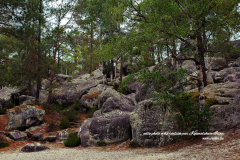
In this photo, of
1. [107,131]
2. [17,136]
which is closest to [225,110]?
[107,131]

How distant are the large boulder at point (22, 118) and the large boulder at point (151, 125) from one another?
891 cm

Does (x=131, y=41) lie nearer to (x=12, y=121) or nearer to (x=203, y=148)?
(x=203, y=148)

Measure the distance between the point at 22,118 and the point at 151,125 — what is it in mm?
10260

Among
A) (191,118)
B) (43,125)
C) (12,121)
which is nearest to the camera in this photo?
(191,118)

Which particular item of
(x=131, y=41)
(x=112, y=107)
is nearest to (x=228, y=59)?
(x=112, y=107)

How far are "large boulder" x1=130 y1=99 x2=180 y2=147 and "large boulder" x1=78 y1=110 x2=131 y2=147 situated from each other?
795mm

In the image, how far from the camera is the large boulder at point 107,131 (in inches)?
352

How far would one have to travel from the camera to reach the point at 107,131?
8.98 m

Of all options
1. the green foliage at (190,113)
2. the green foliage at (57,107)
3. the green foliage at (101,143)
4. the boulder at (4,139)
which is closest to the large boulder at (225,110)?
the green foliage at (190,113)

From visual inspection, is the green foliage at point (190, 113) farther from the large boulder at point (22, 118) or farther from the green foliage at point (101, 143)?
the large boulder at point (22, 118)

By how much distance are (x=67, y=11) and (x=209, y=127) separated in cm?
1677

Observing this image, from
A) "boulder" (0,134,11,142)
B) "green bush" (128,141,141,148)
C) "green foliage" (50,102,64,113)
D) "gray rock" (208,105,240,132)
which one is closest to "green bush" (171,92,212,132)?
"gray rock" (208,105,240,132)

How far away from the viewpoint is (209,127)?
22.1ft

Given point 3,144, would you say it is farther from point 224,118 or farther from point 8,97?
point 8,97
